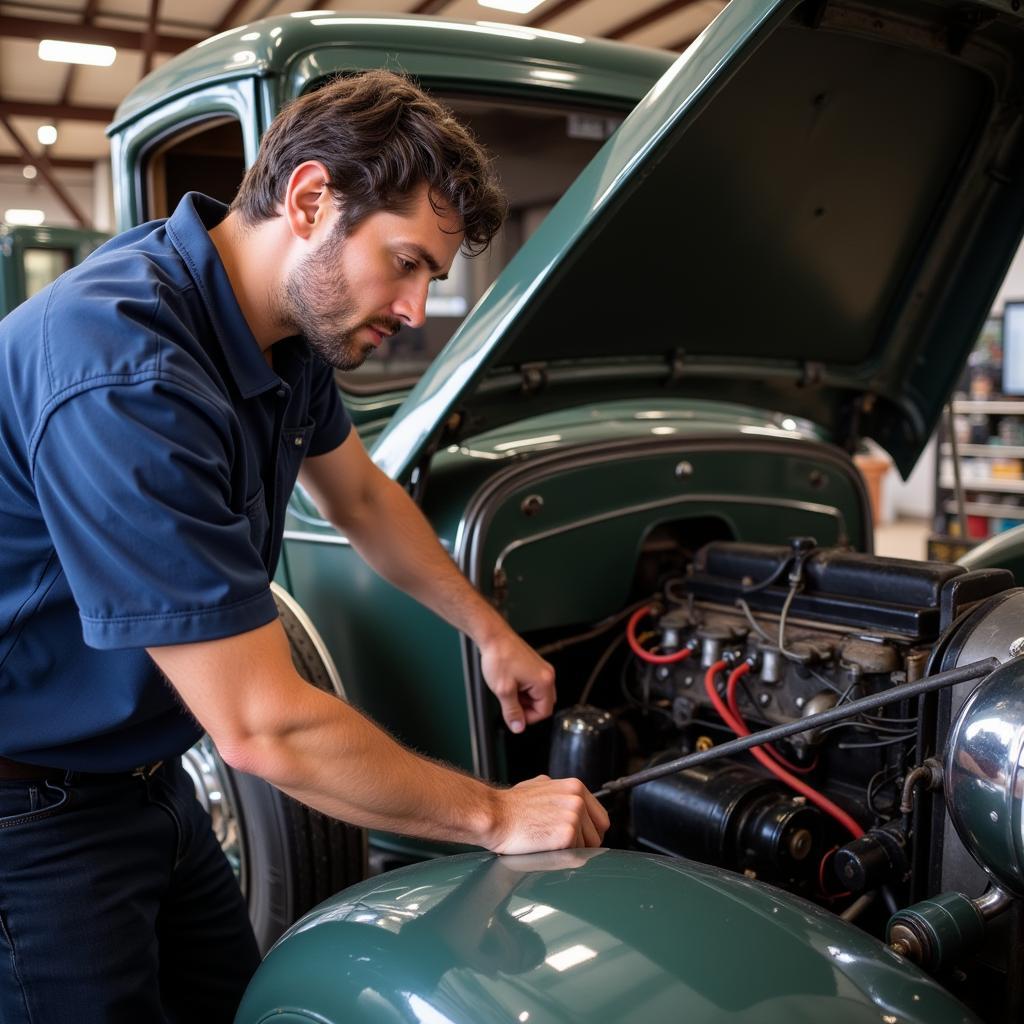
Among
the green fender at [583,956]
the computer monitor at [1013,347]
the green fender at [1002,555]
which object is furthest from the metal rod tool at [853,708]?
the computer monitor at [1013,347]

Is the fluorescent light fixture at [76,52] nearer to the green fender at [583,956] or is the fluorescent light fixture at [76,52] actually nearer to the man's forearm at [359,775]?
the man's forearm at [359,775]

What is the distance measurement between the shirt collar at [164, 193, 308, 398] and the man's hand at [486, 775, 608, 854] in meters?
0.66

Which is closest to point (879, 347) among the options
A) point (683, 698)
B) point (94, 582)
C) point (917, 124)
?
point (917, 124)

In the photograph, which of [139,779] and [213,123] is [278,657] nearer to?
[139,779]

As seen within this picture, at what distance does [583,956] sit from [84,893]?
30.7 inches

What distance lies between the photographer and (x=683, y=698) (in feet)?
6.57

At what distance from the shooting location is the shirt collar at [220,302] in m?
1.50

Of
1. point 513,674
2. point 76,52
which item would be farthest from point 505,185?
point 76,52

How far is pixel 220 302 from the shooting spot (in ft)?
4.91

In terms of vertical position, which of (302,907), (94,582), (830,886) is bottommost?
(302,907)

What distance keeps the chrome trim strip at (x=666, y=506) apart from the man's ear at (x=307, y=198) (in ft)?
2.64

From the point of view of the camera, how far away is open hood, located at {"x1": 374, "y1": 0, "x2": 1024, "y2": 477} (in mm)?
1750

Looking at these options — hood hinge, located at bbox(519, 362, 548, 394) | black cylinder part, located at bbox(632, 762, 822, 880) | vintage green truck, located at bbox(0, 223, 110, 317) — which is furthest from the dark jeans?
vintage green truck, located at bbox(0, 223, 110, 317)

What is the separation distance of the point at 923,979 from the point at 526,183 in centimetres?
195
